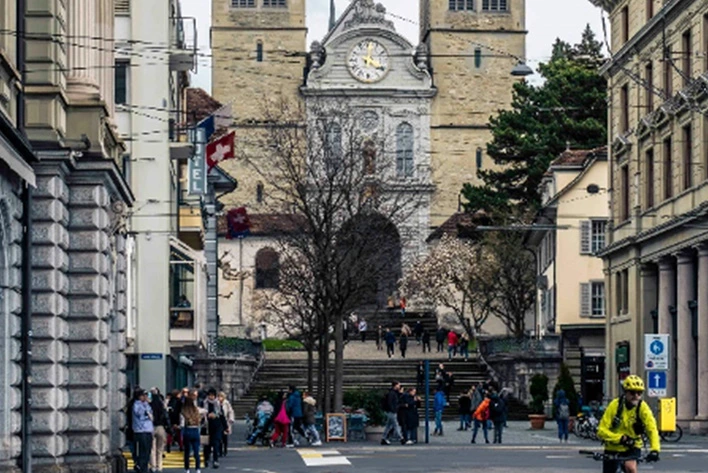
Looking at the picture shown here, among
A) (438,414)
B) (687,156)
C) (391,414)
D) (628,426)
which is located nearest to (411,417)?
(391,414)

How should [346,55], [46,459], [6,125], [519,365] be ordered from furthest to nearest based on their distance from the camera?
1. [346,55]
2. [519,365]
3. [46,459]
4. [6,125]

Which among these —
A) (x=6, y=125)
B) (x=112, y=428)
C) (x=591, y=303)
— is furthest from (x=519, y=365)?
(x=6, y=125)

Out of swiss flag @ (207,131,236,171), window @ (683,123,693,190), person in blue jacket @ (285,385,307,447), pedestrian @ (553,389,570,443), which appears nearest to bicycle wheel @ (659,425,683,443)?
pedestrian @ (553,389,570,443)

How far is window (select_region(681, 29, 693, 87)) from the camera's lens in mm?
58000

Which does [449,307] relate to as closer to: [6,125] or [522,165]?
[522,165]

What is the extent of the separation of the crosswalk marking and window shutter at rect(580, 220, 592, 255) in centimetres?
3906

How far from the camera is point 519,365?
82.6 metres

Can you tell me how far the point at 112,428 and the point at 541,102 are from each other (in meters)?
80.2

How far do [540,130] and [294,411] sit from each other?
64.3m

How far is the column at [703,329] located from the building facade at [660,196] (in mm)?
26

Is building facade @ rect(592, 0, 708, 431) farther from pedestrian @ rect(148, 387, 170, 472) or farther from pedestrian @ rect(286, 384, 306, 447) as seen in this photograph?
pedestrian @ rect(148, 387, 170, 472)

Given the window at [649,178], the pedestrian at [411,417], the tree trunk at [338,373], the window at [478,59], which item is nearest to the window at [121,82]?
the tree trunk at [338,373]

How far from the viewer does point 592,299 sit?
287 feet

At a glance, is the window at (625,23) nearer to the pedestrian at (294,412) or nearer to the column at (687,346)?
the column at (687,346)
